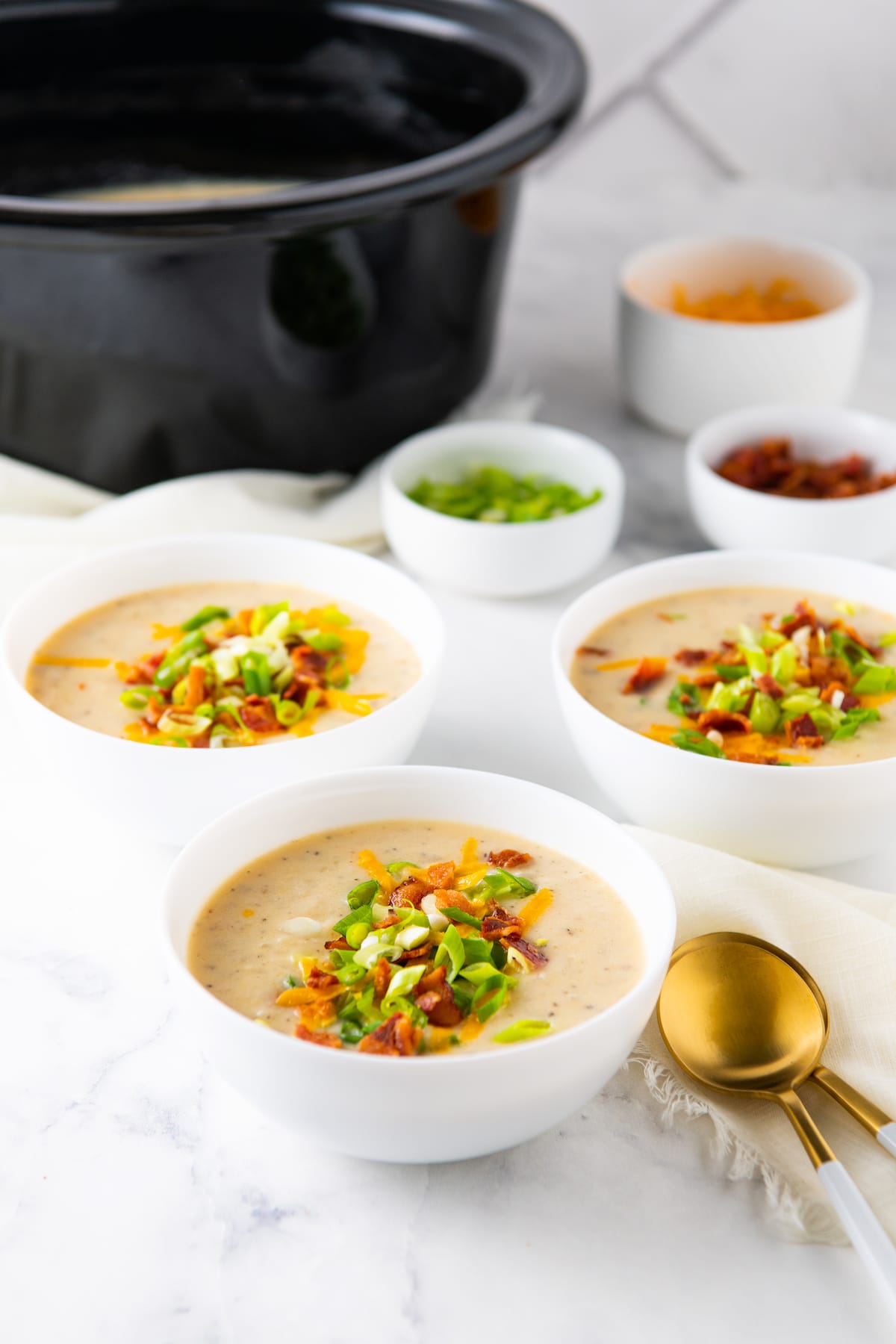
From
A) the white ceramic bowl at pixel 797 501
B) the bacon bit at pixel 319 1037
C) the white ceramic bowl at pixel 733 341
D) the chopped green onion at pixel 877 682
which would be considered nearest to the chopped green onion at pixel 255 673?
the bacon bit at pixel 319 1037

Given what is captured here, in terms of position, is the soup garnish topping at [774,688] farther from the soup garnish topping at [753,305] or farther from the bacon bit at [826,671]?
the soup garnish topping at [753,305]

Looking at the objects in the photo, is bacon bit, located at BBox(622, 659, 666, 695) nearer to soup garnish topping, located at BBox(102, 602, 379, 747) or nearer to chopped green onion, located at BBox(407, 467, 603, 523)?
soup garnish topping, located at BBox(102, 602, 379, 747)

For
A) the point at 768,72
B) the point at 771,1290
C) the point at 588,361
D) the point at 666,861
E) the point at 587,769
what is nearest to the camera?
the point at 771,1290

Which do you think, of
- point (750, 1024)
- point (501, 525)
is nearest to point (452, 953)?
point (750, 1024)

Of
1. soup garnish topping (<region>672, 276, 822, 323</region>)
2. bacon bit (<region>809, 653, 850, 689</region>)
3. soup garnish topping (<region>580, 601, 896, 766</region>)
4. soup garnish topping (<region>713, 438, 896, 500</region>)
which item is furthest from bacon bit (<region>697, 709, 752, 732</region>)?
soup garnish topping (<region>672, 276, 822, 323</region>)

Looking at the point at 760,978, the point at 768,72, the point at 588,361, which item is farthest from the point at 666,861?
the point at 768,72

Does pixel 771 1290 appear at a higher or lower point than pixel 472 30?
lower

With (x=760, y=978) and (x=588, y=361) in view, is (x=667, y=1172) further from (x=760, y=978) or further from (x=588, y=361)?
(x=588, y=361)
